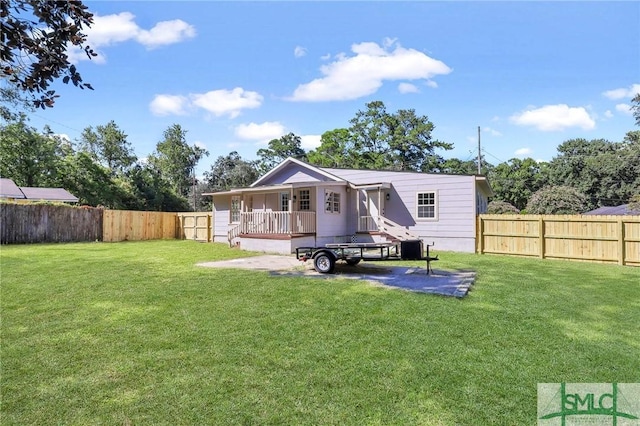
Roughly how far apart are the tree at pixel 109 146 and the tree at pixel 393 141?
27.9 metres

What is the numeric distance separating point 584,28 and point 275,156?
131 feet

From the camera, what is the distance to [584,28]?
1044 cm

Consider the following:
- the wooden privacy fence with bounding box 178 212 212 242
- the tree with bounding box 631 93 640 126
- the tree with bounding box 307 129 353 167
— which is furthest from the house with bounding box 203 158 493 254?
the tree with bounding box 307 129 353 167

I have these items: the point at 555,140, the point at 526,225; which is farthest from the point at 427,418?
the point at 555,140

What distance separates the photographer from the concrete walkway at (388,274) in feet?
22.3

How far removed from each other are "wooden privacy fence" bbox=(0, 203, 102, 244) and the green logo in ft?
69.2

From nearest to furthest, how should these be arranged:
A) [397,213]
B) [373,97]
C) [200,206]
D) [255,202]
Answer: [397,213] < [255,202] < [373,97] < [200,206]

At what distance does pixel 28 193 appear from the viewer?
88.1 ft

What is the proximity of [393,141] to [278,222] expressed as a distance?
28577 mm

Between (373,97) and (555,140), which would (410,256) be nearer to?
(373,97)

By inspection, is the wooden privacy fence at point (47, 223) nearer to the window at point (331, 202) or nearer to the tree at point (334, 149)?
the window at point (331, 202)

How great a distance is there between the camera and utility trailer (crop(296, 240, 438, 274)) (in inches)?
334

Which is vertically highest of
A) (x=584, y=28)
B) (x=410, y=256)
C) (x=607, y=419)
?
(x=584, y=28)

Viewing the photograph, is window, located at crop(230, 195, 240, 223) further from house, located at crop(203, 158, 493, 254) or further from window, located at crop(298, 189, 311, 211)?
window, located at crop(298, 189, 311, 211)
